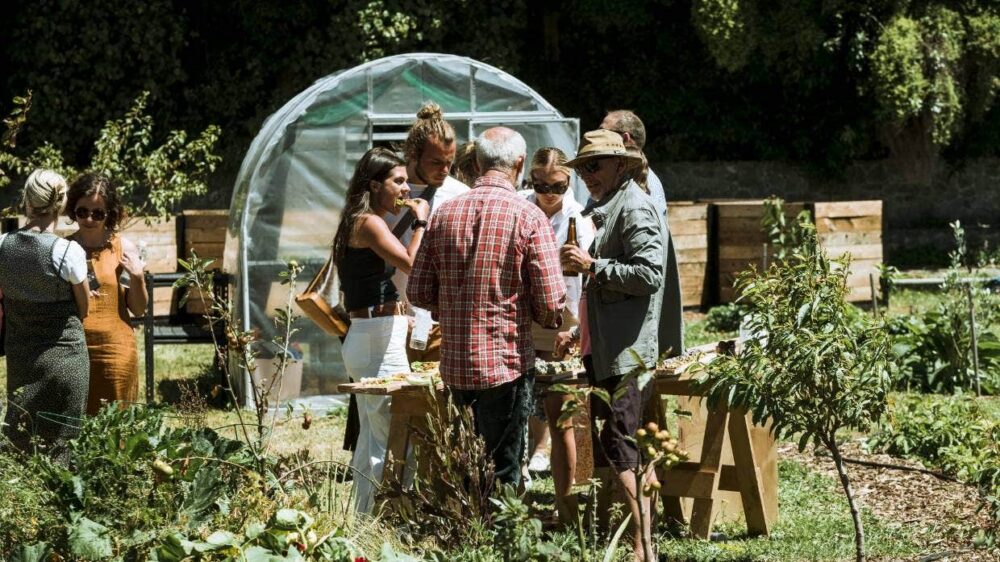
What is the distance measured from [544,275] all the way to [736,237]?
10090 millimetres

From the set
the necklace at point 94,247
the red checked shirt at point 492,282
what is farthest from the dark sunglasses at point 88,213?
the red checked shirt at point 492,282

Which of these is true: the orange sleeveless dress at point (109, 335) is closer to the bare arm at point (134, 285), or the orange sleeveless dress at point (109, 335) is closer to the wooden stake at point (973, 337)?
the bare arm at point (134, 285)

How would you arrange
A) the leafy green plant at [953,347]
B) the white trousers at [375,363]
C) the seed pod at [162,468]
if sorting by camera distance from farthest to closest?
the leafy green plant at [953,347] < the white trousers at [375,363] < the seed pod at [162,468]

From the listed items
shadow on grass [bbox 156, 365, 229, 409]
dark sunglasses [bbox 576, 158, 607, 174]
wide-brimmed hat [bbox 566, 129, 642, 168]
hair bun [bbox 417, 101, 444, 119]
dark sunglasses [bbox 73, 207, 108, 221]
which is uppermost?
hair bun [bbox 417, 101, 444, 119]

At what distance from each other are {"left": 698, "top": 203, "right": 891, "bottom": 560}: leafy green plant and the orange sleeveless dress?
3.10 metres

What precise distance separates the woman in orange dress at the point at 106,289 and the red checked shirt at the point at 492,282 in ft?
6.61

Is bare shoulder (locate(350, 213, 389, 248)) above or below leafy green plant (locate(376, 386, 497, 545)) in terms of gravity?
above

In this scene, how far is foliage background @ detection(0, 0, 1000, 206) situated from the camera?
1886 cm

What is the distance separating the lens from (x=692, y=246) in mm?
15031

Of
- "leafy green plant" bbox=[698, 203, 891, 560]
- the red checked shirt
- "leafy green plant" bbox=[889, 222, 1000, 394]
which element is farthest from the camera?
"leafy green plant" bbox=[889, 222, 1000, 394]

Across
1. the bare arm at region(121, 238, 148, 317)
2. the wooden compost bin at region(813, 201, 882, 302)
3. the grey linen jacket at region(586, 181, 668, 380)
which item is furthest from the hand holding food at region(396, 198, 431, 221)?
the wooden compost bin at region(813, 201, 882, 302)

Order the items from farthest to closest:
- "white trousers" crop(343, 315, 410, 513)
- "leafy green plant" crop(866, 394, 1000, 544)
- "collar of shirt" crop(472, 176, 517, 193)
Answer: "leafy green plant" crop(866, 394, 1000, 544)
"white trousers" crop(343, 315, 410, 513)
"collar of shirt" crop(472, 176, 517, 193)

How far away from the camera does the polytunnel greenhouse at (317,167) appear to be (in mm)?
9867

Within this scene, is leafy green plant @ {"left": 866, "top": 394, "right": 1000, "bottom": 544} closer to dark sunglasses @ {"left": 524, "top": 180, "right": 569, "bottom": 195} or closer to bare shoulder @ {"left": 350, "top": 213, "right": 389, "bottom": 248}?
dark sunglasses @ {"left": 524, "top": 180, "right": 569, "bottom": 195}
